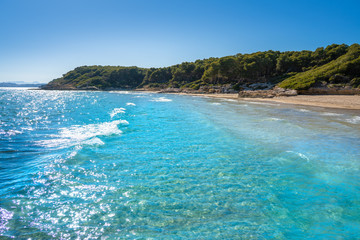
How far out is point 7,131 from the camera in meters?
14.6

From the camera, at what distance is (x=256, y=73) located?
270 feet

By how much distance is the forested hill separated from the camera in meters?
47.1

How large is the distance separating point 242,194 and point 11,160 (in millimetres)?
10304

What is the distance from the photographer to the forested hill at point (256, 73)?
47125 mm

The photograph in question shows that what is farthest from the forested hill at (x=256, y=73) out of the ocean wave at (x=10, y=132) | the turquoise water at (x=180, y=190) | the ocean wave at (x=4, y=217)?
the ocean wave at (x=4, y=217)

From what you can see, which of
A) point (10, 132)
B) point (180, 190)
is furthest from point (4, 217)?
point (10, 132)

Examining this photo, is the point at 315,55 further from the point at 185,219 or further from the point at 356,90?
the point at 185,219

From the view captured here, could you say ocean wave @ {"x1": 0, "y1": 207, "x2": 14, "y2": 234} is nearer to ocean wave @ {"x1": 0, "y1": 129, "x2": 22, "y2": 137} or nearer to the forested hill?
ocean wave @ {"x1": 0, "y1": 129, "x2": 22, "y2": 137}

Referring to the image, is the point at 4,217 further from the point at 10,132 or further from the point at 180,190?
the point at 10,132

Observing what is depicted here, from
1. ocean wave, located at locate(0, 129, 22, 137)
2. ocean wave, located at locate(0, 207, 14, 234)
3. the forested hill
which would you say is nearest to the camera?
ocean wave, located at locate(0, 207, 14, 234)

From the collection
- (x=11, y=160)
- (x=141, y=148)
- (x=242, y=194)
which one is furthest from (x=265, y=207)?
(x=11, y=160)

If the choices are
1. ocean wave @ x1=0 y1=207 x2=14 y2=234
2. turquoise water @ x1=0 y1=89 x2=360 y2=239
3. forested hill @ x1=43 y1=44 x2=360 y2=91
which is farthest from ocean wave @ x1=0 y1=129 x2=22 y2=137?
forested hill @ x1=43 y1=44 x2=360 y2=91

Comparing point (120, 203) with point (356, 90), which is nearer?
point (120, 203)

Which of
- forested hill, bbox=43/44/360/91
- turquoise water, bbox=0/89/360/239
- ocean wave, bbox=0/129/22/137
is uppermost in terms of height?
forested hill, bbox=43/44/360/91
